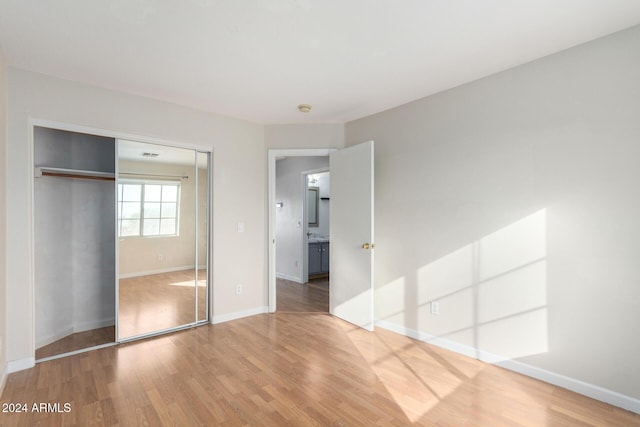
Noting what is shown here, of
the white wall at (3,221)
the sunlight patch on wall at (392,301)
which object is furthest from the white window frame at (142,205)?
the sunlight patch on wall at (392,301)

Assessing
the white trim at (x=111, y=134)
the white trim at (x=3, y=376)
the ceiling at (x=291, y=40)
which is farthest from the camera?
the white trim at (x=111, y=134)

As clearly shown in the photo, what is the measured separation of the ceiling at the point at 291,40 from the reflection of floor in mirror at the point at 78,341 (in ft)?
8.21

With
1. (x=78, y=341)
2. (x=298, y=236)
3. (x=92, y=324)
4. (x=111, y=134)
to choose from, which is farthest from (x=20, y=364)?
(x=298, y=236)

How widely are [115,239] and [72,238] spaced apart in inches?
24.1

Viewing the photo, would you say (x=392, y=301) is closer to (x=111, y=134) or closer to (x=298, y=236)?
(x=298, y=236)

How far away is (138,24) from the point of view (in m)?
2.01

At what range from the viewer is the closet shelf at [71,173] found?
296 cm

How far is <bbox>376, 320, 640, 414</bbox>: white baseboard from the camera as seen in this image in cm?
208

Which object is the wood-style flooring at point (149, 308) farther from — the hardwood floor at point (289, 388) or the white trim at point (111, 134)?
the white trim at point (111, 134)

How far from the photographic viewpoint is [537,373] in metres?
2.44

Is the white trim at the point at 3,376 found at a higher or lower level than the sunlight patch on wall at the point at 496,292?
lower

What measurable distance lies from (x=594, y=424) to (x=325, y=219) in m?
5.54

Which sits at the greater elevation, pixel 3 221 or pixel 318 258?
pixel 3 221

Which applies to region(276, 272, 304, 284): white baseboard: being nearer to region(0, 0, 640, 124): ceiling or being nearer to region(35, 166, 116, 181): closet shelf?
region(35, 166, 116, 181): closet shelf
